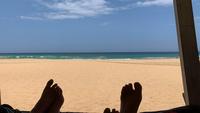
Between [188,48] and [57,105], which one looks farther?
[188,48]

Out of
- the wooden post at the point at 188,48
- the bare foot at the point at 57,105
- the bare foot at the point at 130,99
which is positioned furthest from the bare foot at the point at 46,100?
the wooden post at the point at 188,48

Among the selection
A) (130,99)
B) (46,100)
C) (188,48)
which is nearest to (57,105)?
(46,100)

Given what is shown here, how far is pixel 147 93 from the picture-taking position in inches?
261

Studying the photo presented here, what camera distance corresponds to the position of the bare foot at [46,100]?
1.80m

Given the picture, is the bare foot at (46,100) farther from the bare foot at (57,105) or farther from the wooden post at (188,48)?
the wooden post at (188,48)

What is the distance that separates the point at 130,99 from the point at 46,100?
45 cm

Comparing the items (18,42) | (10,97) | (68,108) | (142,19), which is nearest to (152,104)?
(68,108)

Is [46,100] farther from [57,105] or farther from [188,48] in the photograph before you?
[188,48]

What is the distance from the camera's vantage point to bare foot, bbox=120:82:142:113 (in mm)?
1842

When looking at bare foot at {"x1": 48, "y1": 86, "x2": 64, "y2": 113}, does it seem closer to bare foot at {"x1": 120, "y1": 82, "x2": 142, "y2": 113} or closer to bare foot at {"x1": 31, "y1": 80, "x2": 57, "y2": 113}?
Answer: bare foot at {"x1": 31, "y1": 80, "x2": 57, "y2": 113}

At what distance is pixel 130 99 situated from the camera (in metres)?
1.92

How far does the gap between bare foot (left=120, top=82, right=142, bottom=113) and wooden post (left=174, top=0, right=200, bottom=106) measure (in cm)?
28

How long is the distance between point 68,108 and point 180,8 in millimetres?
3347

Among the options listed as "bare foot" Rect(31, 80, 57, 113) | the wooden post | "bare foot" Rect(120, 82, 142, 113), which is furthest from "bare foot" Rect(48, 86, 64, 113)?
the wooden post
